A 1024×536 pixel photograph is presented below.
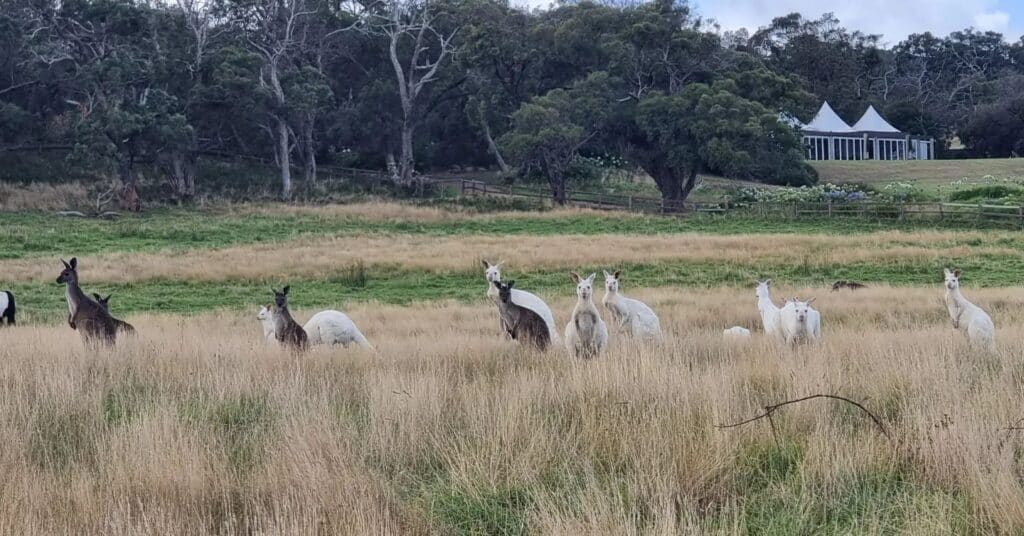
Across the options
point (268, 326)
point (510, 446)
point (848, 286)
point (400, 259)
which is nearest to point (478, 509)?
point (510, 446)

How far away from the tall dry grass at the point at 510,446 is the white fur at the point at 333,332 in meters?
3.04

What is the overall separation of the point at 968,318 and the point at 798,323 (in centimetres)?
204

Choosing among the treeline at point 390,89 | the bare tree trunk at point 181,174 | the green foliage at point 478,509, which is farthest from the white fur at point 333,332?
the bare tree trunk at point 181,174

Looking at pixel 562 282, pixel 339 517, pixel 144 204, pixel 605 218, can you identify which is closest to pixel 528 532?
pixel 339 517

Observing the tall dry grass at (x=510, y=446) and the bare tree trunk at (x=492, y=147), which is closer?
the tall dry grass at (x=510, y=446)

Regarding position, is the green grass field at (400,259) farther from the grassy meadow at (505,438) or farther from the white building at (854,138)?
the white building at (854,138)

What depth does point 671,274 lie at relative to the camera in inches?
1048

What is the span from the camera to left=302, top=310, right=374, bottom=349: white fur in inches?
471

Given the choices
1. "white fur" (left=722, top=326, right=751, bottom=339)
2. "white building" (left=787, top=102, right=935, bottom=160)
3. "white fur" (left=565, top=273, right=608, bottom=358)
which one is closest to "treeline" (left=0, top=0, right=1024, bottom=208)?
"white building" (left=787, top=102, right=935, bottom=160)

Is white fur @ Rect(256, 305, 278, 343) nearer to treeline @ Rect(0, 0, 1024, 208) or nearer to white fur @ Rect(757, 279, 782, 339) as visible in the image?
white fur @ Rect(757, 279, 782, 339)

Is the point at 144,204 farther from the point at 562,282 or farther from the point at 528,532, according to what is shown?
the point at 528,532

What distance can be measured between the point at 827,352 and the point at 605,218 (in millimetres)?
36231

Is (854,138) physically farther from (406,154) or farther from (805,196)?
(406,154)

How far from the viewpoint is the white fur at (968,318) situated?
10297 mm
